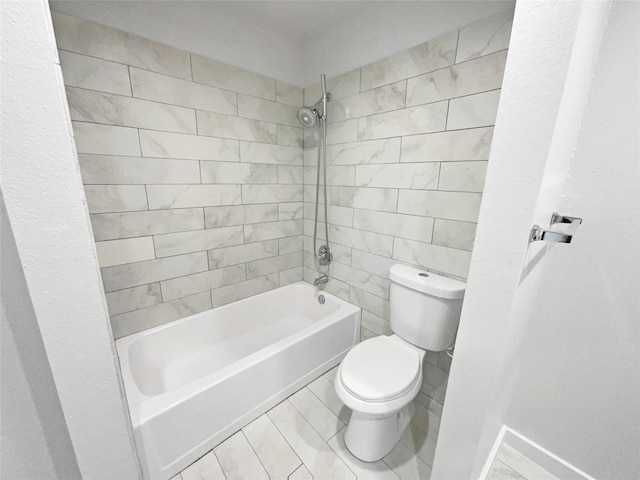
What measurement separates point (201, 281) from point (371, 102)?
5.17 ft

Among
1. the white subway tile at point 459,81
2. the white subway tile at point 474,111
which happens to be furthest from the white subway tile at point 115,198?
the white subway tile at point 474,111

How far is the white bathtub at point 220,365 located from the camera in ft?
3.72

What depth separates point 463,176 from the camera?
4.12ft

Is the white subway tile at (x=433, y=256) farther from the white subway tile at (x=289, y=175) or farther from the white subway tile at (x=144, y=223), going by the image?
the white subway tile at (x=144, y=223)

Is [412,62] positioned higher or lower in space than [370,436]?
higher

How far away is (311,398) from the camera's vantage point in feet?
5.23

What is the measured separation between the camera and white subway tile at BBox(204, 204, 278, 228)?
5.61 ft

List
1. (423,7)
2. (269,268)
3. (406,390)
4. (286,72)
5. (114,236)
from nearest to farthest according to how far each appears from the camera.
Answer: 1. (406,390)
2. (423,7)
3. (114,236)
4. (286,72)
5. (269,268)

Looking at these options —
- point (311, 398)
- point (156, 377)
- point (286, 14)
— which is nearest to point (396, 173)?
point (286, 14)

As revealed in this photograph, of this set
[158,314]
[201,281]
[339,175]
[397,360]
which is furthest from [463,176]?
[158,314]

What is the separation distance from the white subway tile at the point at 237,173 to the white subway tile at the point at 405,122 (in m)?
0.70

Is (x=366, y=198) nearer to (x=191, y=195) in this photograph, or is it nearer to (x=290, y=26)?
(x=191, y=195)

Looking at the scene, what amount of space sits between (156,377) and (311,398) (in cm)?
95

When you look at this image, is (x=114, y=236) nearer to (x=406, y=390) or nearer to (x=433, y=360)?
(x=406, y=390)
